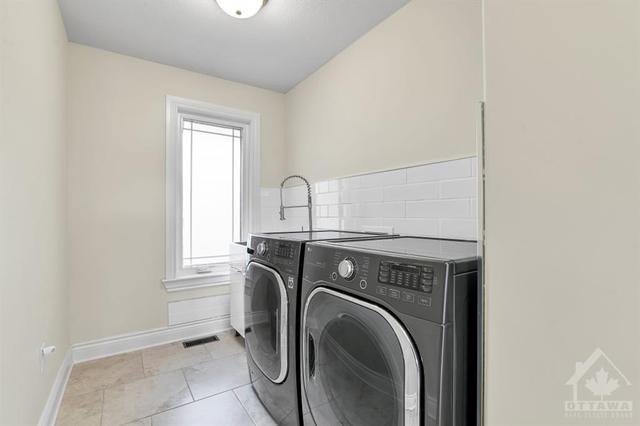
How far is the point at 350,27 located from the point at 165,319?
109 inches

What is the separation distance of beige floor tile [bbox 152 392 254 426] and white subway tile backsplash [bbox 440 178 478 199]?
1630 millimetres

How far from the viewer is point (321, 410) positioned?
3.90ft

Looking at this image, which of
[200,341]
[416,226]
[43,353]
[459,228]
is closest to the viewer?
[43,353]

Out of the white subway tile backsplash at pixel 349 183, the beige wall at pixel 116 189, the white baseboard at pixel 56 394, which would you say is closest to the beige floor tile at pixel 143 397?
the white baseboard at pixel 56 394

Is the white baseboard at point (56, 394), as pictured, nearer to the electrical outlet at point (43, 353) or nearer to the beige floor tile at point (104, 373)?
the beige floor tile at point (104, 373)

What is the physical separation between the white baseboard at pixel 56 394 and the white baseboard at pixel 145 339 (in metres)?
0.10

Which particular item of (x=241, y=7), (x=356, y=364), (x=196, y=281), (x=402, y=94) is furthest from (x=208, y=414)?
(x=241, y=7)

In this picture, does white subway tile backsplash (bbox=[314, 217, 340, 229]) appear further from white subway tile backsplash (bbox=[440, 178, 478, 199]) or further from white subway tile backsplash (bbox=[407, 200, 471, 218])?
white subway tile backsplash (bbox=[440, 178, 478, 199])

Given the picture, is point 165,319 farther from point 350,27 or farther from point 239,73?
point 350,27

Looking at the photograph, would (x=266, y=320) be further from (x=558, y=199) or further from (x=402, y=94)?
(x=402, y=94)

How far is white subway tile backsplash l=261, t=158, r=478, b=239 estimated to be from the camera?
152 centimetres

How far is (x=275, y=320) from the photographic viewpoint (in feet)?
4.93

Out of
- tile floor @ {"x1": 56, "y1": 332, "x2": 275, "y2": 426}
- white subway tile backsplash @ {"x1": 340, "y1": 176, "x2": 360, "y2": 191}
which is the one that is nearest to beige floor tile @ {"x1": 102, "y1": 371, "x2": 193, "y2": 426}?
tile floor @ {"x1": 56, "y1": 332, "x2": 275, "y2": 426}

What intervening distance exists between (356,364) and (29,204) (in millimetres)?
1512
